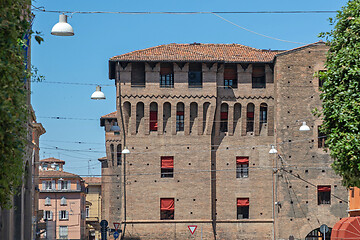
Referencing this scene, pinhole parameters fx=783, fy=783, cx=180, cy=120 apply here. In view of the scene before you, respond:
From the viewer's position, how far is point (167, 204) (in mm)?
54812

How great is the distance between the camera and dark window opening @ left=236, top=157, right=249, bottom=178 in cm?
5584

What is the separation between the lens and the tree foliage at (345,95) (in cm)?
2452

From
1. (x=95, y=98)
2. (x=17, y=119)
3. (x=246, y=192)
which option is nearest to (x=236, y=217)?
(x=246, y=192)

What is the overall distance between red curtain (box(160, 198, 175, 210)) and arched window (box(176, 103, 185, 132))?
4.97 m

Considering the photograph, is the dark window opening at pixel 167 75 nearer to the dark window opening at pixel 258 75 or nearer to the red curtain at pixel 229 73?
the red curtain at pixel 229 73

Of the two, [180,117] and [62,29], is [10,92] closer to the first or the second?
[62,29]

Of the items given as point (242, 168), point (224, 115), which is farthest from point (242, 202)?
point (224, 115)

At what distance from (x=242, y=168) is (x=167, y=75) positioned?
8528 millimetres

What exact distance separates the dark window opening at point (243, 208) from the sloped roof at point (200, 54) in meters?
9.85

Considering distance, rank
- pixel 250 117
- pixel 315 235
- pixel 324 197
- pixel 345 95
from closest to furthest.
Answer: pixel 345 95 → pixel 324 197 → pixel 315 235 → pixel 250 117

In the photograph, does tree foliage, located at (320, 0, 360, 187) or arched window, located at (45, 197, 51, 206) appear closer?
tree foliage, located at (320, 0, 360, 187)

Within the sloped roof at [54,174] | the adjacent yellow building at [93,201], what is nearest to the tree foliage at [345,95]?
the sloped roof at [54,174]

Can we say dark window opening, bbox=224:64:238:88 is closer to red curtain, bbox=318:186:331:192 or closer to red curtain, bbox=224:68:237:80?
red curtain, bbox=224:68:237:80

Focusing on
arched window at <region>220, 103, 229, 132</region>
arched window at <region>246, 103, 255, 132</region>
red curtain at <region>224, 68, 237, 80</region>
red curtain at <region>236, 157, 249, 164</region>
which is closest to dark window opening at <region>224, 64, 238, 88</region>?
red curtain at <region>224, 68, 237, 80</region>
